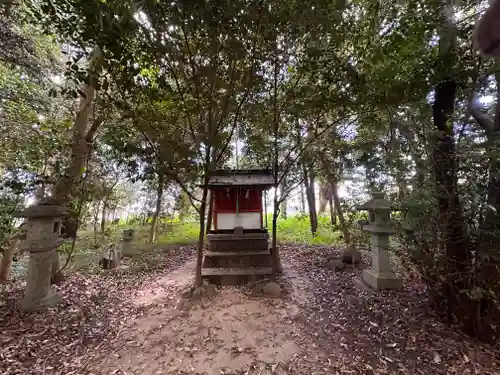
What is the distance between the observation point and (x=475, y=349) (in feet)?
8.95

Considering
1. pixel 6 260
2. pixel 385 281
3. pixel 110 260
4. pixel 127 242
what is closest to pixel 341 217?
pixel 385 281

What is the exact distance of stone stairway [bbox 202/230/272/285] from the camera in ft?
15.6

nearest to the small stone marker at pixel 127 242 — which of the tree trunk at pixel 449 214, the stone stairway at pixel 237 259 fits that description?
the stone stairway at pixel 237 259

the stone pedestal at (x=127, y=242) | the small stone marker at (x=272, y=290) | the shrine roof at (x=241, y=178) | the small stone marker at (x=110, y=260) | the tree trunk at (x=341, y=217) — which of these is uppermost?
the shrine roof at (x=241, y=178)

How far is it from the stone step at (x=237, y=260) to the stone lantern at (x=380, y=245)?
196 centimetres

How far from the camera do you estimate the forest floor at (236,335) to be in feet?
8.60

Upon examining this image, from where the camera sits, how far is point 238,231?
18.9 ft

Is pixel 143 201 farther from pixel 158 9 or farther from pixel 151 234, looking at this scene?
pixel 158 9

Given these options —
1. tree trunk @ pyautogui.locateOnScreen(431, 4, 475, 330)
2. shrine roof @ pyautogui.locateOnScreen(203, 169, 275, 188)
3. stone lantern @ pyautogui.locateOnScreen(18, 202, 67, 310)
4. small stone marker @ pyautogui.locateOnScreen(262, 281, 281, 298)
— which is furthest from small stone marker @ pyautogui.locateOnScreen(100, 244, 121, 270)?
tree trunk @ pyautogui.locateOnScreen(431, 4, 475, 330)

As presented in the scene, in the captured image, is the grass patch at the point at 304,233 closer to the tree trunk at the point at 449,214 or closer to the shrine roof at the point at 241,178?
the shrine roof at the point at 241,178

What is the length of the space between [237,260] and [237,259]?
20 millimetres

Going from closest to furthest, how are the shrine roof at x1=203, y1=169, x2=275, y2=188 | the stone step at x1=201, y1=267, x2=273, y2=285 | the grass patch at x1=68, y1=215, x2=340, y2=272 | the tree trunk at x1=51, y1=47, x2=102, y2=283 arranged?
the tree trunk at x1=51, y1=47, x2=102, y2=283
the stone step at x1=201, y1=267, x2=273, y2=285
the shrine roof at x1=203, y1=169, x2=275, y2=188
the grass patch at x1=68, y1=215, x2=340, y2=272

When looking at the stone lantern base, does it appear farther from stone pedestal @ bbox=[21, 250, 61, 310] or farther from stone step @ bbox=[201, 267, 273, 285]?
stone pedestal @ bbox=[21, 250, 61, 310]

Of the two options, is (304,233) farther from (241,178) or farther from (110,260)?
(110,260)
